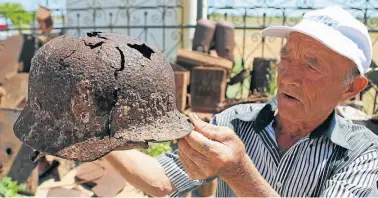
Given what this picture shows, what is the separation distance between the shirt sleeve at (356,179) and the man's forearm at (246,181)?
0.31 meters

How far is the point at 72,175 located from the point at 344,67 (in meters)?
4.12

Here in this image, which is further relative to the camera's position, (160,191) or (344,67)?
(160,191)

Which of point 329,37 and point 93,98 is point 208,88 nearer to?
point 329,37

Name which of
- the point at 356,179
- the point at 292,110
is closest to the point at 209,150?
the point at 292,110

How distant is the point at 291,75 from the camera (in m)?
2.00

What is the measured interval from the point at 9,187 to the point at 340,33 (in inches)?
147

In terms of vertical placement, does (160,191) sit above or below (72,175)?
above

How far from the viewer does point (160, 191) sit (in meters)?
2.21

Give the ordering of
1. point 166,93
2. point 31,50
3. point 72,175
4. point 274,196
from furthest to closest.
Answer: point 31,50
point 72,175
point 274,196
point 166,93

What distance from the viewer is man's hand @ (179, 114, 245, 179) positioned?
148 centimetres

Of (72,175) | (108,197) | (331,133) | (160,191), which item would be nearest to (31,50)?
(72,175)

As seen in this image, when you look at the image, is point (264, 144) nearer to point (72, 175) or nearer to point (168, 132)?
point (168, 132)

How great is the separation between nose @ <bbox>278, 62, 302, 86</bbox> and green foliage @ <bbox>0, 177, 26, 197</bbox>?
3.27 meters

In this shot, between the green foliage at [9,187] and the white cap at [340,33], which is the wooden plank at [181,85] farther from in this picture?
the white cap at [340,33]
